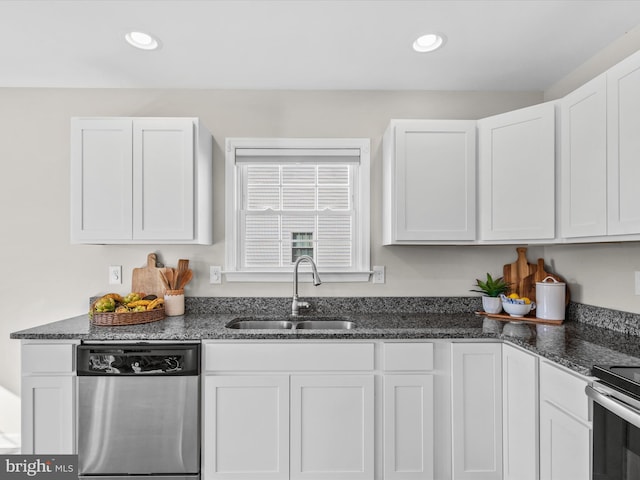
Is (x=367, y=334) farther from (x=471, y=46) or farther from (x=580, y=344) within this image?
(x=471, y=46)

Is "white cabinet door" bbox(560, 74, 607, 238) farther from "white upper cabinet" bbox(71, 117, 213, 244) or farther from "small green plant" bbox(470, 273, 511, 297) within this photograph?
"white upper cabinet" bbox(71, 117, 213, 244)

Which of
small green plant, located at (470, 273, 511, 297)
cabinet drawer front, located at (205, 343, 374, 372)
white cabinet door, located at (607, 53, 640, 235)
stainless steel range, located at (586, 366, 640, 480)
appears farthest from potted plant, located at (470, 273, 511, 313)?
stainless steel range, located at (586, 366, 640, 480)

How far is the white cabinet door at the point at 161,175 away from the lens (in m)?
2.21

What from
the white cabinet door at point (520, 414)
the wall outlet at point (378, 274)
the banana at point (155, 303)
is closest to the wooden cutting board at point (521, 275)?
the white cabinet door at point (520, 414)

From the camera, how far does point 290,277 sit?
2559mm

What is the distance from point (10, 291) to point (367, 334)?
2.38 metres

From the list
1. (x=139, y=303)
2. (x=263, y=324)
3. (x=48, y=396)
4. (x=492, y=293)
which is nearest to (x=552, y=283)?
(x=492, y=293)

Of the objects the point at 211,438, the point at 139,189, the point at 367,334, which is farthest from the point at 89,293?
the point at 367,334

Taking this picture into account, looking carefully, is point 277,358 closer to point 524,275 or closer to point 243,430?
point 243,430

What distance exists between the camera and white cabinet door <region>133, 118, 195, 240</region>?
7.23ft

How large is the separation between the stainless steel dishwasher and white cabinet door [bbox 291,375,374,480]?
1.94 feet

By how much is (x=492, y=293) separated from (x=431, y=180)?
2.76 ft

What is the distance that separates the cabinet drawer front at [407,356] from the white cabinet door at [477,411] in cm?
14

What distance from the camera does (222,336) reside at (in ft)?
6.23
